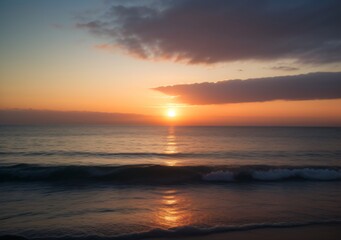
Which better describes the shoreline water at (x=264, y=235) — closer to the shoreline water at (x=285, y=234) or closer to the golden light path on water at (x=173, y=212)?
the shoreline water at (x=285, y=234)

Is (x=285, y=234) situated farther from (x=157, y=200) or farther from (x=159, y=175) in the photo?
(x=159, y=175)

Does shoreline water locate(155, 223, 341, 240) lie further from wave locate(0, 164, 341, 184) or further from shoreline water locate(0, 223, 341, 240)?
wave locate(0, 164, 341, 184)

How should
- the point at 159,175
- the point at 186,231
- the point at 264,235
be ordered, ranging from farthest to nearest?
the point at 159,175 < the point at 186,231 < the point at 264,235

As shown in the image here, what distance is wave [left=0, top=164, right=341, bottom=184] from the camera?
1719 cm

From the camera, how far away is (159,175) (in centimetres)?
1828

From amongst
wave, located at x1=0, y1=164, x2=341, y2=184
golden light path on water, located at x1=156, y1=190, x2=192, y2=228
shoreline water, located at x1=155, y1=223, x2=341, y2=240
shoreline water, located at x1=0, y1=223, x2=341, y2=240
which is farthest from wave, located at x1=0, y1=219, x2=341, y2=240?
wave, located at x1=0, y1=164, x2=341, y2=184

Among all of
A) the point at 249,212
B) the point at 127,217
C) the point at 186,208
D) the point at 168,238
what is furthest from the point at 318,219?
the point at 127,217

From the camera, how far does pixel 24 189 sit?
14.3 meters

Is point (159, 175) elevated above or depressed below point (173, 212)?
below

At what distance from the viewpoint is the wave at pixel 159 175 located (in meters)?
17.2

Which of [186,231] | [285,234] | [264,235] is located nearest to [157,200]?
[186,231]

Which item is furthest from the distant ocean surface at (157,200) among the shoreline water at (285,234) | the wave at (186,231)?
the shoreline water at (285,234)

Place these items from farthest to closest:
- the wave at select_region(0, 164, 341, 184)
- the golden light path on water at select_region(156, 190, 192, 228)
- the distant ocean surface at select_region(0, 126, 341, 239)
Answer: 1. the wave at select_region(0, 164, 341, 184)
2. the golden light path on water at select_region(156, 190, 192, 228)
3. the distant ocean surface at select_region(0, 126, 341, 239)

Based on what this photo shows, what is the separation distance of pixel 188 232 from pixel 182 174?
33.9ft
